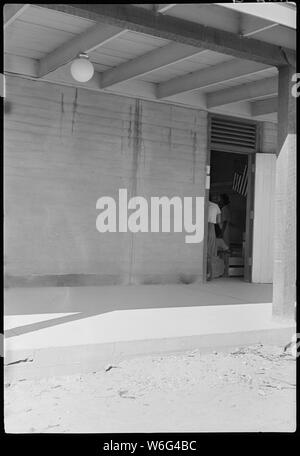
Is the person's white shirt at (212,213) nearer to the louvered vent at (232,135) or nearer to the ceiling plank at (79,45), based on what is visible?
the louvered vent at (232,135)

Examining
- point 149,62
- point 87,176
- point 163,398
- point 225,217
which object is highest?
point 149,62

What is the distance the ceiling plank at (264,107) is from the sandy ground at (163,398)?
18.2 ft

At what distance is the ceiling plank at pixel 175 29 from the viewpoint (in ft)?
16.5

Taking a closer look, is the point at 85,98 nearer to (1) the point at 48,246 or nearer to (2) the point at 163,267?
(1) the point at 48,246

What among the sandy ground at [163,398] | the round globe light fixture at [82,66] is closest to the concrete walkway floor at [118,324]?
the sandy ground at [163,398]

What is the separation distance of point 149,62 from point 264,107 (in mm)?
3077

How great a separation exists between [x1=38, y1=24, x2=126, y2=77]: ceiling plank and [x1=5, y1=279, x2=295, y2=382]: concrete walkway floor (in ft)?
10.5

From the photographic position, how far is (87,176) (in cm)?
860

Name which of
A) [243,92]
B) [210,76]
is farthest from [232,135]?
[210,76]

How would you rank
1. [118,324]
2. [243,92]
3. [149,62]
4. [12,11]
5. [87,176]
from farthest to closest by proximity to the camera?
[243,92]
[87,176]
[149,62]
[12,11]
[118,324]

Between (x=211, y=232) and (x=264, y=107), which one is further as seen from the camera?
(x=211, y=232)

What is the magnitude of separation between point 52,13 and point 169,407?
4.50 meters

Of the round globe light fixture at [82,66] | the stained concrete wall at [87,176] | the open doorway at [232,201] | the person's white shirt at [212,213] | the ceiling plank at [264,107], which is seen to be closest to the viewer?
the round globe light fixture at [82,66]

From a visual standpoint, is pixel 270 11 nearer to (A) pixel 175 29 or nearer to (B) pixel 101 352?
(A) pixel 175 29
